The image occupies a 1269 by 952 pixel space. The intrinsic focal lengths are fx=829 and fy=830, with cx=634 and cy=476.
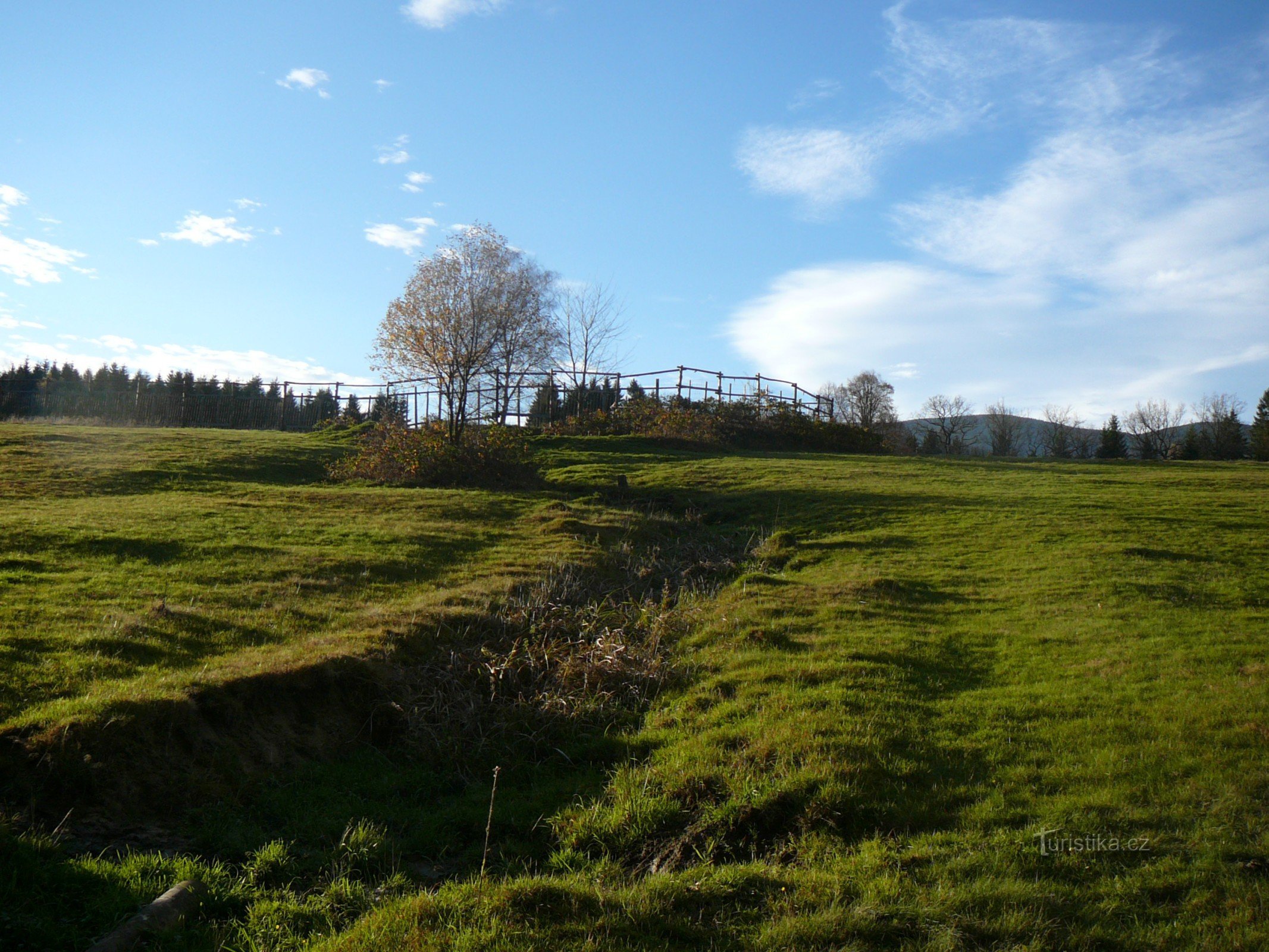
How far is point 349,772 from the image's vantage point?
7.61 metres

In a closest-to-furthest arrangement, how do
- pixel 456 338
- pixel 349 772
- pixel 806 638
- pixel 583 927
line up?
pixel 583 927, pixel 349 772, pixel 806 638, pixel 456 338

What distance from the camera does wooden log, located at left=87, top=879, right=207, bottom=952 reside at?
4578 mm

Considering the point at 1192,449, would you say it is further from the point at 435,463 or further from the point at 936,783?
the point at 936,783

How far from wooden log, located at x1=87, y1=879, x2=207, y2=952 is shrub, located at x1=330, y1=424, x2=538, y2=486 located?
19.3m

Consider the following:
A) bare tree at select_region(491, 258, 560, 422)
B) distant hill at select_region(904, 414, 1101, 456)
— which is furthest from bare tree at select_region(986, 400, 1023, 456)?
bare tree at select_region(491, 258, 560, 422)

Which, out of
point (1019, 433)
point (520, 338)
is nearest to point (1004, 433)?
point (1019, 433)

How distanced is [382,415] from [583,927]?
3863 cm

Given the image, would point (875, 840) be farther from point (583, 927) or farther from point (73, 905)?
point (73, 905)

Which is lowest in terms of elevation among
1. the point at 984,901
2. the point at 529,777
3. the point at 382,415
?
the point at 529,777

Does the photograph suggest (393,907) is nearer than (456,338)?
Yes

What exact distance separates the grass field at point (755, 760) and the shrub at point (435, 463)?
28.2ft

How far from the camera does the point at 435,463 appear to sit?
25172mm

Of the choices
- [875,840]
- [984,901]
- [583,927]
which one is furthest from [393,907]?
[984,901]

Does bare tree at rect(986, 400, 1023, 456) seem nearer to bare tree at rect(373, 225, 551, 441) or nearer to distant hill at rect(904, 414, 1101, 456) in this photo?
distant hill at rect(904, 414, 1101, 456)
